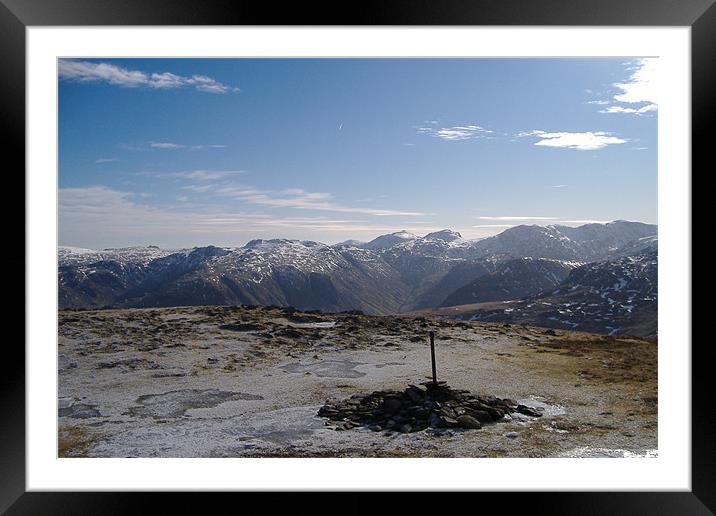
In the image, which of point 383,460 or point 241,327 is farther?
point 241,327

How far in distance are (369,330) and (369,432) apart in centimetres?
837

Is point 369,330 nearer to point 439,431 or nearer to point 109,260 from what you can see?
point 439,431

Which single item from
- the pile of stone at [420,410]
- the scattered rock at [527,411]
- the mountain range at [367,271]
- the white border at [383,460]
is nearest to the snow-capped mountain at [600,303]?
the mountain range at [367,271]

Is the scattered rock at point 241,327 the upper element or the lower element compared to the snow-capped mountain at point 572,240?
lower

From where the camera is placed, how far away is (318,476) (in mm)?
4840

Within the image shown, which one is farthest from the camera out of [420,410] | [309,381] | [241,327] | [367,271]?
[367,271]

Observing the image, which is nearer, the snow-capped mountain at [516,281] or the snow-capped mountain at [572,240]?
the snow-capped mountain at [516,281]

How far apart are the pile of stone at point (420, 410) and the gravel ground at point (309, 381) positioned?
205 millimetres

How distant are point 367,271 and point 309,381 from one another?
11800 centimetres
